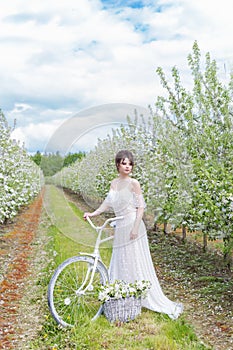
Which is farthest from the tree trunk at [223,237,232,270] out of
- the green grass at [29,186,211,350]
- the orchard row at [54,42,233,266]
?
the green grass at [29,186,211,350]

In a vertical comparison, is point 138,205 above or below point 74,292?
above

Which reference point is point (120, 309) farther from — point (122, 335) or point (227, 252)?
point (227, 252)

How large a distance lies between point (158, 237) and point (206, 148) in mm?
3961

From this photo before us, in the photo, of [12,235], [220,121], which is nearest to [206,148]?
[220,121]

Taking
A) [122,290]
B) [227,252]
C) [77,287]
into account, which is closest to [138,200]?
[122,290]

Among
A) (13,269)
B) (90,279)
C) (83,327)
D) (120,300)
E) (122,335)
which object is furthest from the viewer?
(13,269)

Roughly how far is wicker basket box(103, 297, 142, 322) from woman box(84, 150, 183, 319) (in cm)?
40

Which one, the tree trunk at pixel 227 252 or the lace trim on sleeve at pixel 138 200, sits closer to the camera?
the lace trim on sleeve at pixel 138 200

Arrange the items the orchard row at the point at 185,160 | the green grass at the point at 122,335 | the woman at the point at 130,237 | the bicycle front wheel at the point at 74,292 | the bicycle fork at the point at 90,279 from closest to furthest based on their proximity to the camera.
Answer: the green grass at the point at 122,335 → the bicycle front wheel at the point at 74,292 → the bicycle fork at the point at 90,279 → the woman at the point at 130,237 → the orchard row at the point at 185,160

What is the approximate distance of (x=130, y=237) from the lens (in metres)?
5.35

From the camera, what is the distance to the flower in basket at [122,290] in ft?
16.3

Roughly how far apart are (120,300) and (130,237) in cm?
73

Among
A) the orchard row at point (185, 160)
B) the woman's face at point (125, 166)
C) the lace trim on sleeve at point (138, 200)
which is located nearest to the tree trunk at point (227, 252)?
the orchard row at point (185, 160)

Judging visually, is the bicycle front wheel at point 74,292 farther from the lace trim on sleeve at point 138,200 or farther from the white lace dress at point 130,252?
the lace trim on sleeve at point 138,200
